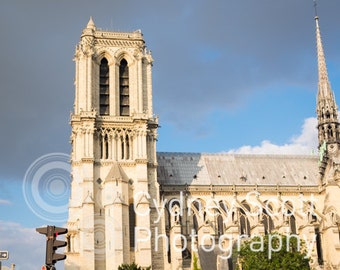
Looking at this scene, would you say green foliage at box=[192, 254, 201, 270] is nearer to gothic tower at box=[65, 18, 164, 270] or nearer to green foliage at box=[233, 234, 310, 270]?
green foliage at box=[233, 234, 310, 270]

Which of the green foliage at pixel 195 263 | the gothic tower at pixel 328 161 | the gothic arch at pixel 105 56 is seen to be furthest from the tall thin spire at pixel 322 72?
the green foliage at pixel 195 263

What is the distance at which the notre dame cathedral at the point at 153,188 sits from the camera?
63.8 m

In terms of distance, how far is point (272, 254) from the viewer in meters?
56.8

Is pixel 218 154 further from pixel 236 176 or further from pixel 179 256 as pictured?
pixel 179 256

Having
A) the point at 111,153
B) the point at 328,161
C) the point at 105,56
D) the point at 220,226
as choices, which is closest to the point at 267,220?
the point at 220,226

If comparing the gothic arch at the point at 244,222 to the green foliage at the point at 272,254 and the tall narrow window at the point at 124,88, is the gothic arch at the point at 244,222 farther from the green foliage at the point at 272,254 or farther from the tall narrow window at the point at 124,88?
the tall narrow window at the point at 124,88

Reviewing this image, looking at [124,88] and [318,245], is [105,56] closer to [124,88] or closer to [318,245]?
[124,88]

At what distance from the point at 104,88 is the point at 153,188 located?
13.5 metres

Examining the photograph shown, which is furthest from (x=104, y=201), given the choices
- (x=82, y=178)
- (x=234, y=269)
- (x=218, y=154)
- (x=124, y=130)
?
(x=218, y=154)

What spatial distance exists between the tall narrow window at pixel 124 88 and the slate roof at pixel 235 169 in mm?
9129

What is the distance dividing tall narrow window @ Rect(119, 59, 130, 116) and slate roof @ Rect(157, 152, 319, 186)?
30.0 feet

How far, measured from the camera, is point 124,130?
6888 cm

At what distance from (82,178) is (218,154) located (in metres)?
21.9

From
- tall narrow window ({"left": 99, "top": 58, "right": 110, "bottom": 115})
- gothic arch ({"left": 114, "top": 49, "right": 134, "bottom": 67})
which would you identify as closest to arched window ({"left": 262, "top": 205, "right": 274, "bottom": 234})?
tall narrow window ({"left": 99, "top": 58, "right": 110, "bottom": 115})
